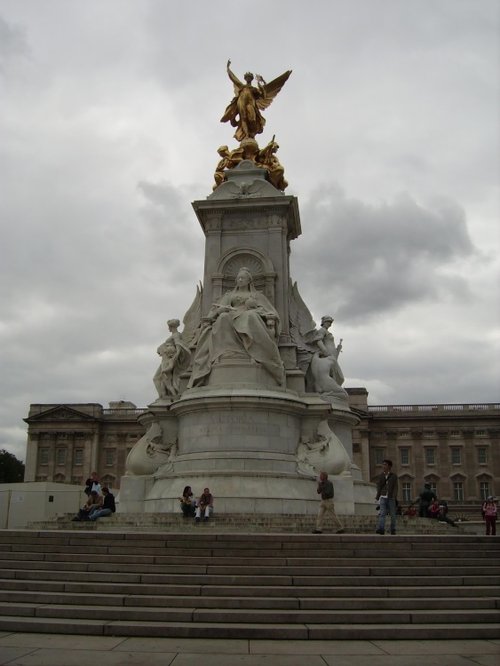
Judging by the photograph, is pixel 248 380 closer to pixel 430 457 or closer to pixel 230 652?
pixel 230 652

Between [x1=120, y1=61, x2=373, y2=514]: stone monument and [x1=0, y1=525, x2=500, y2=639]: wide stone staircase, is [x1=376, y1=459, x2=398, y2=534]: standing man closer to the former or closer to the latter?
[x1=0, y1=525, x2=500, y2=639]: wide stone staircase

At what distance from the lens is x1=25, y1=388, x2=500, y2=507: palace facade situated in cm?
7412

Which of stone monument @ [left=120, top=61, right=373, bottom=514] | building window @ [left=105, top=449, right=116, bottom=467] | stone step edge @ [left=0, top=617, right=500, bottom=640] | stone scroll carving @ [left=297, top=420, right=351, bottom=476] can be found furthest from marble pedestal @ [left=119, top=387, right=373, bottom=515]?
building window @ [left=105, top=449, right=116, bottom=467]

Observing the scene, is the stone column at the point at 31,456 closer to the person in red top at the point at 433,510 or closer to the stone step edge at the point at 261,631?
the person in red top at the point at 433,510

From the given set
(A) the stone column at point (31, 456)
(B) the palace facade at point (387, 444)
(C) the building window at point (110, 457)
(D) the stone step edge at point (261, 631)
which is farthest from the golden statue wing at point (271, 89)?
(A) the stone column at point (31, 456)

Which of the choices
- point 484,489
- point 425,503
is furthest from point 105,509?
point 484,489

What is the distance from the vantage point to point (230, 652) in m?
8.95

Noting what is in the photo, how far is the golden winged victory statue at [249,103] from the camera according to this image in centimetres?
2873

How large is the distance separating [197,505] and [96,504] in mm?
3967

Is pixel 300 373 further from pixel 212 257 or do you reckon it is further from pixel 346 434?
pixel 212 257

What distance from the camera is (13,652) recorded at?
28.6ft

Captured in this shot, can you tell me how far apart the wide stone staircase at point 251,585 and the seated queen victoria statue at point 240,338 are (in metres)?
9.22

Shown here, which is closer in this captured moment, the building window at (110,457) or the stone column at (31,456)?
the stone column at (31,456)

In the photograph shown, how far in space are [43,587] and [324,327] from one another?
16.5 m
